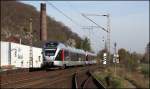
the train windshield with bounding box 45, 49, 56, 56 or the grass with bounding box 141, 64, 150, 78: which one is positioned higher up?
the train windshield with bounding box 45, 49, 56, 56

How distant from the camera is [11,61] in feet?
221

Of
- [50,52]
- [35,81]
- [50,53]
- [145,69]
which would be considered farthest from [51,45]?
[145,69]

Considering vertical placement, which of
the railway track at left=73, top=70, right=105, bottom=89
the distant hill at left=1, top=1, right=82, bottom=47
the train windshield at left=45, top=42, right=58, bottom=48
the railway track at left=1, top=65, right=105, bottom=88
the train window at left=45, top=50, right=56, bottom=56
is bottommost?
the railway track at left=73, top=70, right=105, bottom=89

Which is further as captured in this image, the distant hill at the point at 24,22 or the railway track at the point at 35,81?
the distant hill at the point at 24,22

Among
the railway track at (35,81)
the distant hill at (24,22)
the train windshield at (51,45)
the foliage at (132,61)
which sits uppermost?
the distant hill at (24,22)

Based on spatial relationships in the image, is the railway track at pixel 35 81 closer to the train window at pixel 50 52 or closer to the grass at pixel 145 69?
the grass at pixel 145 69

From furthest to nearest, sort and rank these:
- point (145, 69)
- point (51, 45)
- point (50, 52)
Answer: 1. point (51, 45)
2. point (50, 52)
3. point (145, 69)

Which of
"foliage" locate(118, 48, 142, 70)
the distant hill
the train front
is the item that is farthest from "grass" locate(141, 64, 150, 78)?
the distant hill

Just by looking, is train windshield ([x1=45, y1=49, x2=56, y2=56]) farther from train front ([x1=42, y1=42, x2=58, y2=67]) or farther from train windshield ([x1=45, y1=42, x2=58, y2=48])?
train windshield ([x1=45, y1=42, x2=58, y2=48])

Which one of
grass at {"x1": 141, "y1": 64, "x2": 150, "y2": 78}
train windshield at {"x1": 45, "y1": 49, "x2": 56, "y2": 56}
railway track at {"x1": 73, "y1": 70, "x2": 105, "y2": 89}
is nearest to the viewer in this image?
grass at {"x1": 141, "y1": 64, "x2": 150, "y2": 78}

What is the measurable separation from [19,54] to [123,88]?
43.7 m

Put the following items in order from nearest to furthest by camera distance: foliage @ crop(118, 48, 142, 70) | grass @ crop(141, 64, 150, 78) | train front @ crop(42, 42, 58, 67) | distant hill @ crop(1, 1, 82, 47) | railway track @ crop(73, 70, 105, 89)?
grass @ crop(141, 64, 150, 78) → foliage @ crop(118, 48, 142, 70) → railway track @ crop(73, 70, 105, 89) → train front @ crop(42, 42, 58, 67) → distant hill @ crop(1, 1, 82, 47)

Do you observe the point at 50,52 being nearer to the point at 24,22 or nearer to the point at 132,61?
the point at 132,61

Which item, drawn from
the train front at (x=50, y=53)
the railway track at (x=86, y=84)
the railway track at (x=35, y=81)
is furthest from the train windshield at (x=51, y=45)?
the railway track at (x=86, y=84)
